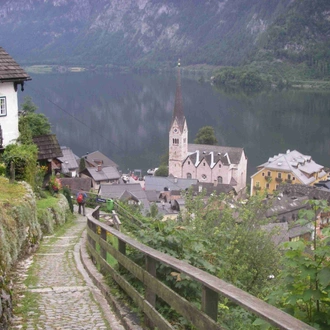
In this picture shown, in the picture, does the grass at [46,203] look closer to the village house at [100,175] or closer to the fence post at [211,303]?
the fence post at [211,303]

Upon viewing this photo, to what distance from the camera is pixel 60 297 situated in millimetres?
5867

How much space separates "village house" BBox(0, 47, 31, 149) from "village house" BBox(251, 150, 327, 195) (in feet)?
144

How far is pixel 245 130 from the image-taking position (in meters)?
94.1

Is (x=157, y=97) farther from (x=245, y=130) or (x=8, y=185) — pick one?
(x=8, y=185)

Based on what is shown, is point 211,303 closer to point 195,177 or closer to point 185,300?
point 185,300

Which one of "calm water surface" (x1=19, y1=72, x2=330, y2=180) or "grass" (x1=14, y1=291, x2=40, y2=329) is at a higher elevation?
"calm water surface" (x1=19, y1=72, x2=330, y2=180)

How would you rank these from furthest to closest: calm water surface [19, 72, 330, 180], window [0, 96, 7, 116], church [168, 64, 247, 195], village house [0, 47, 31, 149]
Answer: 1. calm water surface [19, 72, 330, 180]
2. church [168, 64, 247, 195]
3. window [0, 96, 7, 116]
4. village house [0, 47, 31, 149]

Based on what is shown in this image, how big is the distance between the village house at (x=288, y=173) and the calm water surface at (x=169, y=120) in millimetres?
7890

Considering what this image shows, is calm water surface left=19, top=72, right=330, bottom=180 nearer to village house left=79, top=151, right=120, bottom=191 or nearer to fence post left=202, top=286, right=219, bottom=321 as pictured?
village house left=79, top=151, right=120, bottom=191

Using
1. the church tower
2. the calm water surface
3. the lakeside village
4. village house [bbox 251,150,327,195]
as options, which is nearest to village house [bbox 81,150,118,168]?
the lakeside village

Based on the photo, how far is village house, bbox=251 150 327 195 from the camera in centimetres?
5888

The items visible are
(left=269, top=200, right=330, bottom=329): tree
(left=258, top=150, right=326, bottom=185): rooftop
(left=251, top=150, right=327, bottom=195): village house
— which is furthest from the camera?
(left=258, top=150, right=326, bottom=185): rooftop

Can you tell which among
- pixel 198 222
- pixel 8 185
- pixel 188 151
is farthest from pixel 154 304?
pixel 188 151

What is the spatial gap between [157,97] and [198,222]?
140 metres
